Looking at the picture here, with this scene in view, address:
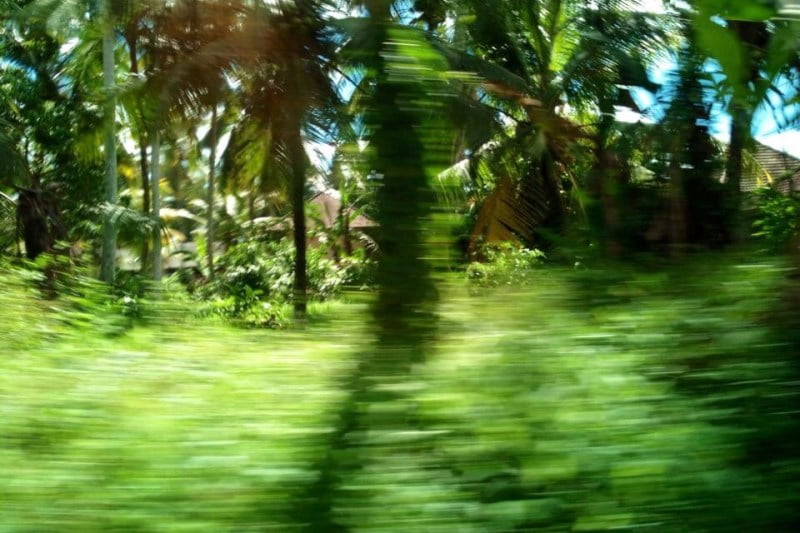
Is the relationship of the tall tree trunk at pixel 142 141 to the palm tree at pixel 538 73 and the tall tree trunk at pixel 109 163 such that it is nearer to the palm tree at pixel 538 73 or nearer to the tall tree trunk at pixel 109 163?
the tall tree trunk at pixel 109 163

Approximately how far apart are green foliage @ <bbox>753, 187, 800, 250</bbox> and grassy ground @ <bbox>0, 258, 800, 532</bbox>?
53 cm

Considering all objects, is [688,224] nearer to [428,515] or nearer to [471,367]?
[471,367]

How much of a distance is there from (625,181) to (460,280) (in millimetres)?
1384

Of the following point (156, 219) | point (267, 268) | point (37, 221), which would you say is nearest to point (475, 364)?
point (37, 221)

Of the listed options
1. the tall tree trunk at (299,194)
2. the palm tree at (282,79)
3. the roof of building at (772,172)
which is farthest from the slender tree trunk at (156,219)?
the roof of building at (772,172)

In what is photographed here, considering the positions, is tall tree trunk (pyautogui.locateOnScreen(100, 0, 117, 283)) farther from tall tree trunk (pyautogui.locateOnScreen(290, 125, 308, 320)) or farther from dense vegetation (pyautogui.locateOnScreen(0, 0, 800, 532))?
dense vegetation (pyautogui.locateOnScreen(0, 0, 800, 532))

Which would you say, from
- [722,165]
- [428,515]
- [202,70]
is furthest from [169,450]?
[202,70]

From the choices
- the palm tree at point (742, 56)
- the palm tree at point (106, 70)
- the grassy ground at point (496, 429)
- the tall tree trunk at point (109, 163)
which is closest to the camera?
the grassy ground at point (496, 429)

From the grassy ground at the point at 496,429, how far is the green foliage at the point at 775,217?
20.7 inches

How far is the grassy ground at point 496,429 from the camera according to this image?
104 inches

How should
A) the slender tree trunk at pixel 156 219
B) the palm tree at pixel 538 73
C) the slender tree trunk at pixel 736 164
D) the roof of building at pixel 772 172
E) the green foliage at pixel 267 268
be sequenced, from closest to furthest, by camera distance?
the slender tree trunk at pixel 736 164, the roof of building at pixel 772 172, the palm tree at pixel 538 73, the green foliage at pixel 267 268, the slender tree trunk at pixel 156 219

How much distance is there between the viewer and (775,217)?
447 centimetres

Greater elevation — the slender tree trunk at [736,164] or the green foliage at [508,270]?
the slender tree trunk at [736,164]

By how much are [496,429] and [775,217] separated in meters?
2.42
